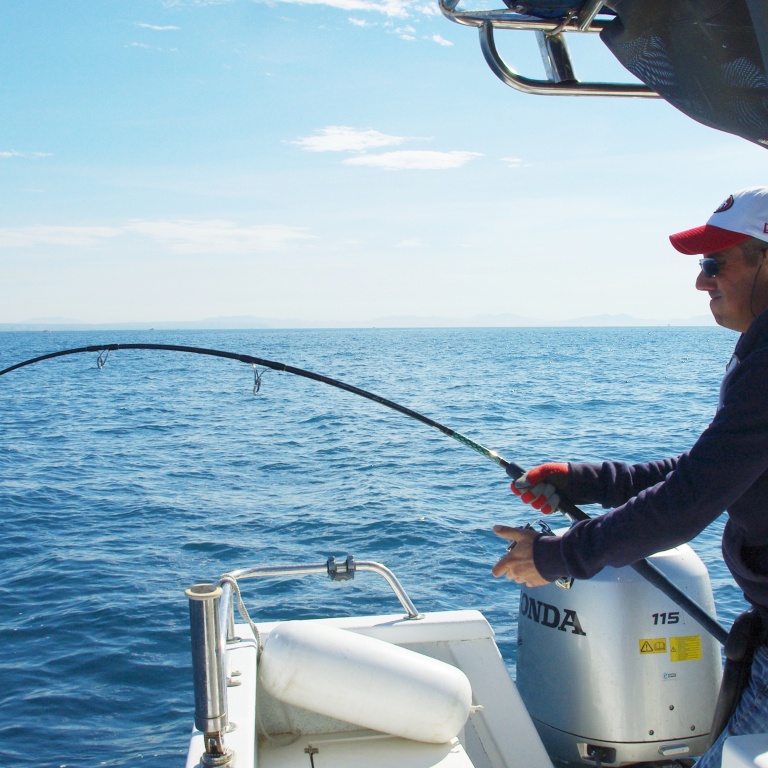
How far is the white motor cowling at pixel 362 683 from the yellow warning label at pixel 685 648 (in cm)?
74

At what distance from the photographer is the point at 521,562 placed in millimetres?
2051

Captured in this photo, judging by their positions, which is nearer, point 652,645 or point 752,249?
point 752,249

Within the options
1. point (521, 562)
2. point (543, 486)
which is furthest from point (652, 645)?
point (521, 562)

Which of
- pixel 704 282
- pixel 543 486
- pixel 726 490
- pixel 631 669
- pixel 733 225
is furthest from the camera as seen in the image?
pixel 631 669

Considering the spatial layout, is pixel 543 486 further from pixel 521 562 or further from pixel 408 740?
pixel 408 740

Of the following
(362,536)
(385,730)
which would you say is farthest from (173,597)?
(385,730)

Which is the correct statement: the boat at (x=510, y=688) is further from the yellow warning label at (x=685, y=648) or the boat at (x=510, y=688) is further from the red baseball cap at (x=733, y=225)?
the red baseball cap at (x=733, y=225)

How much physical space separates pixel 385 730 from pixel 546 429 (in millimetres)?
17050

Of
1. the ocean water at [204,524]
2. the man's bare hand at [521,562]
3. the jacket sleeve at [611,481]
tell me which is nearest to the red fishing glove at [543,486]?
the jacket sleeve at [611,481]

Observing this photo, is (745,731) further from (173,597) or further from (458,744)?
(173,597)

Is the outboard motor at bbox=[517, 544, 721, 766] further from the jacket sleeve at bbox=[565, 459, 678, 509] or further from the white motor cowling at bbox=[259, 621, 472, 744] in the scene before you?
the jacket sleeve at bbox=[565, 459, 678, 509]

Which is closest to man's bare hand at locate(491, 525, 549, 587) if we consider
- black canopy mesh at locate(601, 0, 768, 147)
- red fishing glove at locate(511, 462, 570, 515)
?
red fishing glove at locate(511, 462, 570, 515)

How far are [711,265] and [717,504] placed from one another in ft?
1.87

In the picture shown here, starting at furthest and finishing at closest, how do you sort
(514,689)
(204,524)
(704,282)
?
(204,524), (514,689), (704,282)
